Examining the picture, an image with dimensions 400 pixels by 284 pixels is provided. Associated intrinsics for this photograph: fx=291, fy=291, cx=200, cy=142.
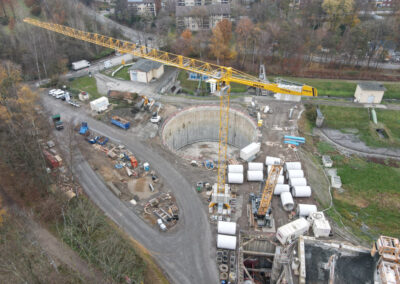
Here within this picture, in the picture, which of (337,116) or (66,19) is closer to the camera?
(337,116)

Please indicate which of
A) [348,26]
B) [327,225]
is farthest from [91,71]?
[348,26]

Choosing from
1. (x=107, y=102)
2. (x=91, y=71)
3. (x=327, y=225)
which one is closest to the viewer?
(x=327, y=225)

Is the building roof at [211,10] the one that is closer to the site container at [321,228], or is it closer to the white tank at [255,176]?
the white tank at [255,176]

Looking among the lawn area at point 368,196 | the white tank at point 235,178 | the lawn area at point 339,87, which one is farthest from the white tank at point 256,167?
the lawn area at point 339,87

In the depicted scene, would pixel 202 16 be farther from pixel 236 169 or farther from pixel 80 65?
pixel 236 169

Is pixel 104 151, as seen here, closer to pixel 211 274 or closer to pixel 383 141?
pixel 211 274

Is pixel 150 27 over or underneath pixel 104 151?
over
